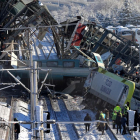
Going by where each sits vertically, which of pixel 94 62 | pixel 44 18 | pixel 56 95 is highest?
pixel 44 18

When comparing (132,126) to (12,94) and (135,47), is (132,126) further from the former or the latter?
(135,47)

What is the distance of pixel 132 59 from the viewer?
1310 inches

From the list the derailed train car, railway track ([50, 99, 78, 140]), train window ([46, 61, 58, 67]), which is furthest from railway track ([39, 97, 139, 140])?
train window ([46, 61, 58, 67])

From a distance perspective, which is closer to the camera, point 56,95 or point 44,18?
point 56,95

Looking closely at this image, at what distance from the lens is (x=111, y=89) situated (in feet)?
79.5

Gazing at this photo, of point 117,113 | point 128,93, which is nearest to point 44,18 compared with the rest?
point 128,93

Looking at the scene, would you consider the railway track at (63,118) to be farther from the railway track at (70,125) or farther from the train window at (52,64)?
the train window at (52,64)

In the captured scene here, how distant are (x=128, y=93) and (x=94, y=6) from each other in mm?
134700

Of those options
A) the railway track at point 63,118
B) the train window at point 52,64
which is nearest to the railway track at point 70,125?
the railway track at point 63,118

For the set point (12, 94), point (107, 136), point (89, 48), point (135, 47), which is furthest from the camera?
point (89, 48)

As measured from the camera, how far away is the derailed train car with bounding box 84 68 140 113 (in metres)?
23.1

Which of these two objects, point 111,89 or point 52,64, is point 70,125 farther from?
point 52,64

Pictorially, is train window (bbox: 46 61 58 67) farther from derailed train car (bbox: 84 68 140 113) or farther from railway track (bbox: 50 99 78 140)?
derailed train car (bbox: 84 68 140 113)

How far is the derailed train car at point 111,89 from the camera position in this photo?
910 inches
